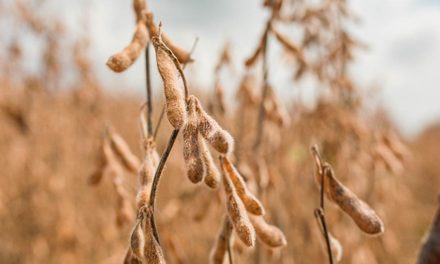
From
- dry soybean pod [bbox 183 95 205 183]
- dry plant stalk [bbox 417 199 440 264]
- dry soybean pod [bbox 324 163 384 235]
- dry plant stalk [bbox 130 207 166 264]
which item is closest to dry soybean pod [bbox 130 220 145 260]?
dry plant stalk [bbox 130 207 166 264]

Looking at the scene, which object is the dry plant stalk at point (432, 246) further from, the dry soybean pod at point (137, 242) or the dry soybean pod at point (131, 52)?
the dry soybean pod at point (131, 52)

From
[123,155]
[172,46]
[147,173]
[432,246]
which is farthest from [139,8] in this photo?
[432,246]

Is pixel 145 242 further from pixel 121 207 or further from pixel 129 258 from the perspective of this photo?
pixel 121 207

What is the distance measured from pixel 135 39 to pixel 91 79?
357cm

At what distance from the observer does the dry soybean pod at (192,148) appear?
920 mm

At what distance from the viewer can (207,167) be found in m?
1.01

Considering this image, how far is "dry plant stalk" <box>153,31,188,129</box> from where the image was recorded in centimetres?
91

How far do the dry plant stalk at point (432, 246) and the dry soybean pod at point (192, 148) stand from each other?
1.60 feet

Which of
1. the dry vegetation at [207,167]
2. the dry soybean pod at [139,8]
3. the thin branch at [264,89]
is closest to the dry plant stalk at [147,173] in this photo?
the dry vegetation at [207,167]

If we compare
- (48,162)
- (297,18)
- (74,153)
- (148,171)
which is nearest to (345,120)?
(297,18)

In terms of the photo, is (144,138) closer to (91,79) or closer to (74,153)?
(91,79)

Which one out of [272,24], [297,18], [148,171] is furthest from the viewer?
[297,18]

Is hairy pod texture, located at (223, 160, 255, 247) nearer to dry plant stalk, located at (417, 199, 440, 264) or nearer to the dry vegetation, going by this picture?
the dry vegetation

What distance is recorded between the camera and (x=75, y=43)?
4.77m
